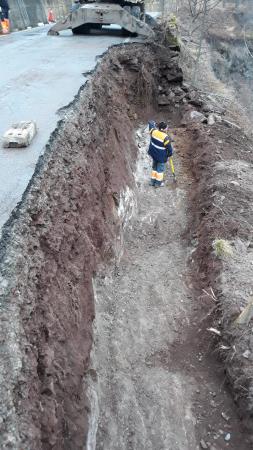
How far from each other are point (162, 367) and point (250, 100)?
16.9 meters

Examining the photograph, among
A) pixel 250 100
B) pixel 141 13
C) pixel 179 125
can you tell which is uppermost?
pixel 141 13

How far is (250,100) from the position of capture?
758 inches

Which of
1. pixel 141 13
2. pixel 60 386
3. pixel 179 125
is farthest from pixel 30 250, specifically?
pixel 141 13

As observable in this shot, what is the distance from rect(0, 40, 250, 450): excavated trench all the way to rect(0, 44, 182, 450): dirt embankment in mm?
15

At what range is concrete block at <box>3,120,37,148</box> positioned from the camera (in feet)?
17.9

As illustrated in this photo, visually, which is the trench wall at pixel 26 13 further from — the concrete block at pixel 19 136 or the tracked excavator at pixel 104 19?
the concrete block at pixel 19 136

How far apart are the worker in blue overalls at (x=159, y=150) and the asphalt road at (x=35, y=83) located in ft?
7.00

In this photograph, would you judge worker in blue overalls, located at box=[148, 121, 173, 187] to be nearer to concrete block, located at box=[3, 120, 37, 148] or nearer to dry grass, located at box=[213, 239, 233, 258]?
dry grass, located at box=[213, 239, 233, 258]

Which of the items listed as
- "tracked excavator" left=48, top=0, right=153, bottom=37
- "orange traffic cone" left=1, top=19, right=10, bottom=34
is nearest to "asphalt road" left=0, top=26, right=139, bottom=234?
"tracked excavator" left=48, top=0, right=153, bottom=37

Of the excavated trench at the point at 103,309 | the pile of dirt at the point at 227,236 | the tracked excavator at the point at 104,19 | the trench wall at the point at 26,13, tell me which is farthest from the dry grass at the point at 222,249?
the trench wall at the point at 26,13

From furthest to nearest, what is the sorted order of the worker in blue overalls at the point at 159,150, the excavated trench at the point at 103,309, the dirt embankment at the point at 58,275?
the worker in blue overalls at the point at 159,150 → the excavated trench at the point at 103,309 → the dirt embankment at the point at 58,275

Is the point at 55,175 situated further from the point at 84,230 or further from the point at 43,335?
the point at 43,335

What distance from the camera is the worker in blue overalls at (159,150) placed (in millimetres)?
9172

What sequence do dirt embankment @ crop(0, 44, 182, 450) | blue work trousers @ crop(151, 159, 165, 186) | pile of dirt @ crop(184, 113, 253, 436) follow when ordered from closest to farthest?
dirt embankment @ crop(0, 44, 182, 450), pile of dirt @ crop(184, 113, 253, 436), blue work trousers @ crop(151, 159, 165, 186)
